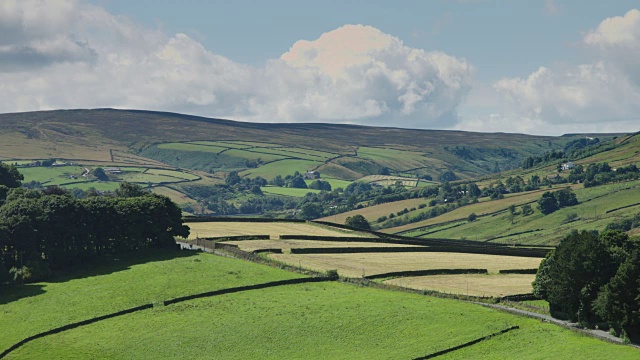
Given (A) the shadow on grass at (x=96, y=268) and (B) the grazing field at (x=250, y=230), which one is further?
(B) the grazing field at (x=250, y=230)

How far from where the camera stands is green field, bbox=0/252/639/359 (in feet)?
321

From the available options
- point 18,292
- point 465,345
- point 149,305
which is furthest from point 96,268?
point 465,345

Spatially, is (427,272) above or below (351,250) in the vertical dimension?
below

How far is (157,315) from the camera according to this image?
4552 inches

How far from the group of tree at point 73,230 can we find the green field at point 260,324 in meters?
9.06

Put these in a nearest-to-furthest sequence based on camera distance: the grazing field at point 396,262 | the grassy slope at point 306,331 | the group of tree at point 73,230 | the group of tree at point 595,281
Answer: the grassy slope at point 306,331 < the group of tree at point 595,281 < the group of tree at point 73,230 < the grazing field at point 396,262

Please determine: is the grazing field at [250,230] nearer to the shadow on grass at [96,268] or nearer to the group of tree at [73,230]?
the group of tree at [73,230]

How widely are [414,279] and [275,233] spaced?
170 feet

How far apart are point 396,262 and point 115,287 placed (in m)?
47.6

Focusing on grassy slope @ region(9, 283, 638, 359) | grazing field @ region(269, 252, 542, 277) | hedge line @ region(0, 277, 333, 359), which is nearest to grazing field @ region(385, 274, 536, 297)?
grazing field @ region(269, 252, 542, 277)

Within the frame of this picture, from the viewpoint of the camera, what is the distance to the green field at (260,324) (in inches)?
3853

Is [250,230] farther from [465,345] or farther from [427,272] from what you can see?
[465,345]

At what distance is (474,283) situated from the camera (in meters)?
134

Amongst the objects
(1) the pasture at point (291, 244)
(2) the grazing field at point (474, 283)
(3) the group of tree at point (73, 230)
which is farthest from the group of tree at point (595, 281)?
(3) the group of tree at point (73, 230)
